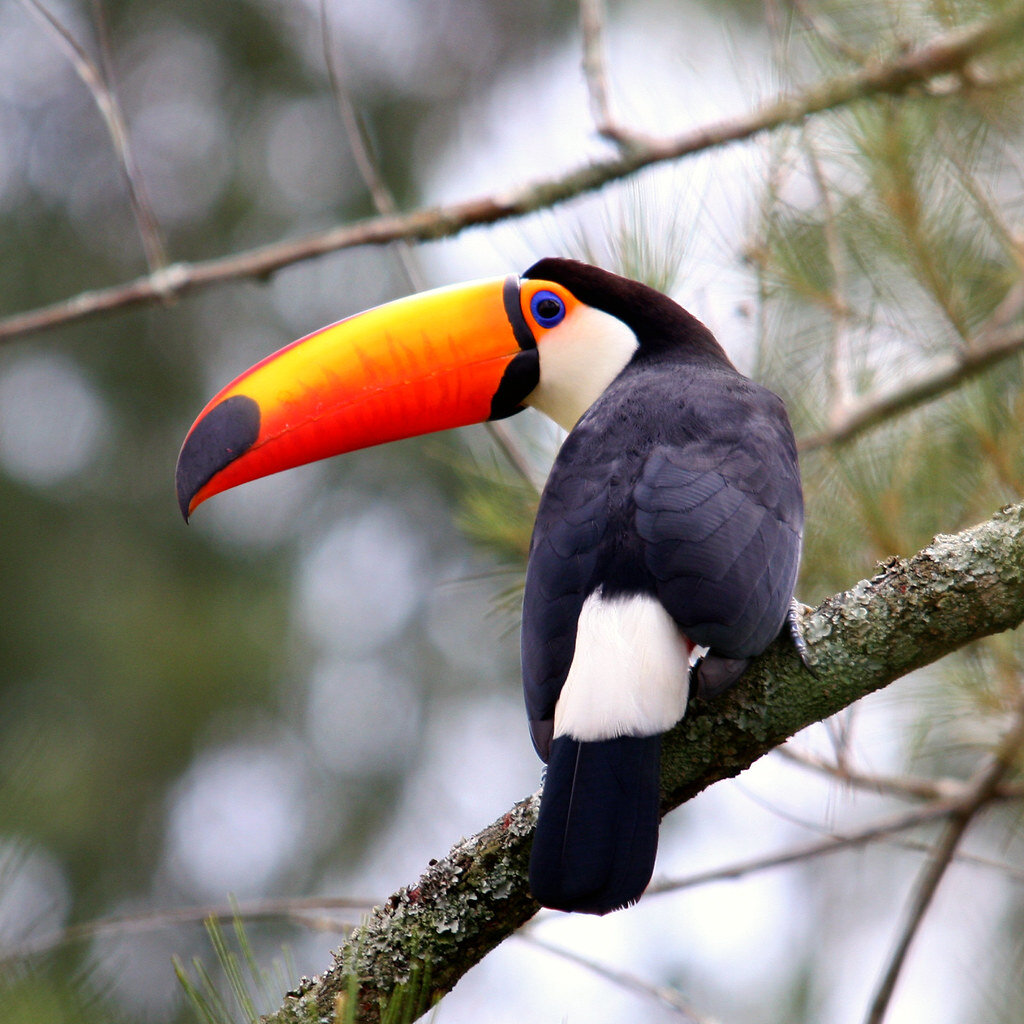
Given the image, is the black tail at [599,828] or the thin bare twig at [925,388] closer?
the black tail at [599,828]

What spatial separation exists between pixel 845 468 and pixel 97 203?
685 cm

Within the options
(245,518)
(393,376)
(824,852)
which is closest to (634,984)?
(824,852)

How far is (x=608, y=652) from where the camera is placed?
1877mm

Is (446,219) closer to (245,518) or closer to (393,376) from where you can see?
(393,376)

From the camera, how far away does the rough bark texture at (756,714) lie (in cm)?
171

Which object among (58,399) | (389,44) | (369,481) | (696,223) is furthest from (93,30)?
(696,223)

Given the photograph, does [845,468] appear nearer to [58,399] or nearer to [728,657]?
[728,657]

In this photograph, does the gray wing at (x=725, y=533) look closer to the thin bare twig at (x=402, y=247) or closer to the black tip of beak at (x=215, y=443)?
the thin bare twig at (x=402, y=247)

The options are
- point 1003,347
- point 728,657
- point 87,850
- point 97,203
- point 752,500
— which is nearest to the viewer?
point 728,657

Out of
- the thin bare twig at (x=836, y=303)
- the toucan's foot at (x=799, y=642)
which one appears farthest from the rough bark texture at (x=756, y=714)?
the thin bare twig at (x=836, y=303)

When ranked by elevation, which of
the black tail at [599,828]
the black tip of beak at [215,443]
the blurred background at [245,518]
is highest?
the blurred background at [245,518]

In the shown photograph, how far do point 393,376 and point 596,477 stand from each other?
2.73 feet

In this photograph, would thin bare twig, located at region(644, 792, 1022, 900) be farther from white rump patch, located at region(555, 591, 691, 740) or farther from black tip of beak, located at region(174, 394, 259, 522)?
black tip of beak, located at region(174, 394, 259, 522)

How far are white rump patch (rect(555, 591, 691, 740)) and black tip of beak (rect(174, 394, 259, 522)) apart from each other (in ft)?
3.38
